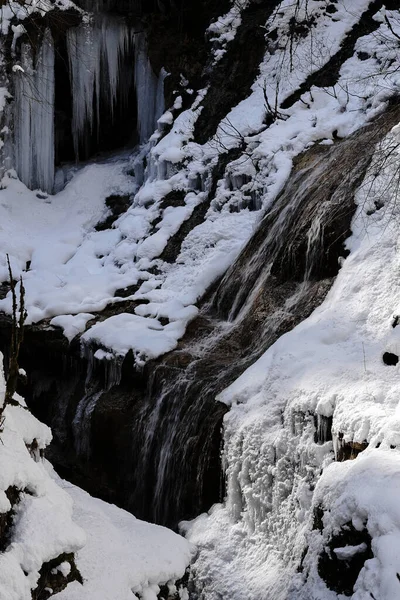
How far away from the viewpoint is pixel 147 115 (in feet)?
44.8

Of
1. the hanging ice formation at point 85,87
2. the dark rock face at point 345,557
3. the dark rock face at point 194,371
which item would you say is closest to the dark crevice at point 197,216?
the dark rock face at point 194,371

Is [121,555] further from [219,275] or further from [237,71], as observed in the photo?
[237,71]

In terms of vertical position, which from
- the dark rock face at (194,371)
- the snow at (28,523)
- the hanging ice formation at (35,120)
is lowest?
the dark rock face at (194,371)

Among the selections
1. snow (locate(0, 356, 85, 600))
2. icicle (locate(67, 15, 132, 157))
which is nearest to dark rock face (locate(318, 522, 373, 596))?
snow (locate(0, 356, 85, 600))

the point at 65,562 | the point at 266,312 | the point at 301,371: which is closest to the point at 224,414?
the point at 301,371

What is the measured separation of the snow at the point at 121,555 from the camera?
13.7 ft

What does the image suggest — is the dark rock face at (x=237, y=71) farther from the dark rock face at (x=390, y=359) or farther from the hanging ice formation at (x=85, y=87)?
the dark rock face at (x=390, y=359)

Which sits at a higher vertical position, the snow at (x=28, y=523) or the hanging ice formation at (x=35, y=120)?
the hanging ice formation at (x=35, y=120)

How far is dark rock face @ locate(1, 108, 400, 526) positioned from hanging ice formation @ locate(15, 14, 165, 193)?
4961mm

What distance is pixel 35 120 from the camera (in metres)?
13.1

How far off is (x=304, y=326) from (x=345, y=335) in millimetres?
561

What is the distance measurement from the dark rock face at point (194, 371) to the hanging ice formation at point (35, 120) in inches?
192

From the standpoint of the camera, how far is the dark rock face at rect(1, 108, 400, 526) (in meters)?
6.95

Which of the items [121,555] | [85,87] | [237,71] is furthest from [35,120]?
[121,555]
